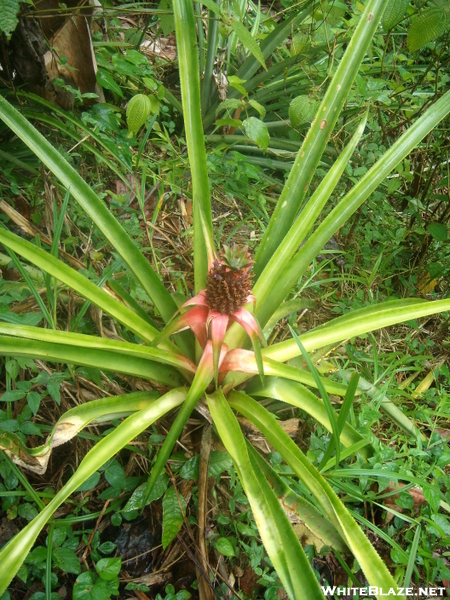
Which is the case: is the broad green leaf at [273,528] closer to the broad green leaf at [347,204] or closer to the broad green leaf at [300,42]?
the broad green leaf at [347,204]

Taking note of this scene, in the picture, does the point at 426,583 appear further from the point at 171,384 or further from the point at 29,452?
the point at 29,452

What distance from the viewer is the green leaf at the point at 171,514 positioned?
3.95 ft

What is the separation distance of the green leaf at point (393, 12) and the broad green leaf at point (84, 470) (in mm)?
1373

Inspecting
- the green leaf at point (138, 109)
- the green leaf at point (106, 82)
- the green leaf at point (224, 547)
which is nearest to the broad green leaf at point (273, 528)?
the green leaf at point (224, 547)

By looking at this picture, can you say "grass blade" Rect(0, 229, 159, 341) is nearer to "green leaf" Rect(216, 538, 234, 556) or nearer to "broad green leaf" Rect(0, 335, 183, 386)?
"broad green leaf" Rect(0, 335, 183, 386)

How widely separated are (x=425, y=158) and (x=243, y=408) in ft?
5.54

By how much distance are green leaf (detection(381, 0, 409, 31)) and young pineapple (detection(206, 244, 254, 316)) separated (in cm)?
100

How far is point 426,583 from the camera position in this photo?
1342mm

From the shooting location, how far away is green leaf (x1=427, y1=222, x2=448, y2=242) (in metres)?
1.98

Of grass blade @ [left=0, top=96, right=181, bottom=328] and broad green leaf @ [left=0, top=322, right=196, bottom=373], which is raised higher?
grass blade @ [left=0, top=96, right=181, bottom=328]

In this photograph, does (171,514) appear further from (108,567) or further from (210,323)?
(210,323)

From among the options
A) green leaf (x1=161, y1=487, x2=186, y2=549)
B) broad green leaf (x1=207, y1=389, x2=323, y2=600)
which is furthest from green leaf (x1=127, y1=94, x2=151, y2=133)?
green leaf (x1=161, y1=487, x2=186, y2=549)

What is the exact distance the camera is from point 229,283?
3.80 ft

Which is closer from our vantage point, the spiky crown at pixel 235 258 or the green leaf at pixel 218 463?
the spiky crown at pixel 235 258
